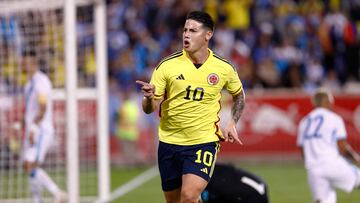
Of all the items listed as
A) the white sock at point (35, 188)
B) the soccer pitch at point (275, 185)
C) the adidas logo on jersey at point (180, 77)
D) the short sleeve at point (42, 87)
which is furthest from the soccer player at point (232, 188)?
the soccer pitch at point (275, 185)

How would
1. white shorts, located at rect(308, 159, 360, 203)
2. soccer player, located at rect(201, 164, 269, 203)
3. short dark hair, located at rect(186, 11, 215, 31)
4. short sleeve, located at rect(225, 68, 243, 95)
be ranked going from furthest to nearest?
white shorts, located at rect(308, 159, 360, 203), soccer player, located at rect(201, 164, 269, 203), short sleeve, located at rect(225, 68, 243, 95), short dark hair, located at rect(186, 11, 215, 31)

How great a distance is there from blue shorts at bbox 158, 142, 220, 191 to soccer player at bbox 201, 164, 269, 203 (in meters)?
0.71

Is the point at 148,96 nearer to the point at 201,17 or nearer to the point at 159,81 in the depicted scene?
the point at 159,81

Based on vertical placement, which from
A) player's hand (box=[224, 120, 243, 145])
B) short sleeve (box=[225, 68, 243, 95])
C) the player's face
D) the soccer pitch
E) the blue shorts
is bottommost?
the soccer pitch

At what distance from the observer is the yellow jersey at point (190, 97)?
9.63 meters

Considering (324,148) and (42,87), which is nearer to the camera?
(324,148)

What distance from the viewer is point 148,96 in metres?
8.97

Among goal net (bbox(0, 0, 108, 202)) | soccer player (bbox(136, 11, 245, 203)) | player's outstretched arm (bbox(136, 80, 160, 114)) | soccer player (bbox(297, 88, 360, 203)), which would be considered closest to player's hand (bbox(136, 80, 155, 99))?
player's outstretched arm (bbox(136, 80, 160, 114))

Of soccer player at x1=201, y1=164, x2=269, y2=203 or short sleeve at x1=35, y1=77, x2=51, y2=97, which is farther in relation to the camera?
short sleeve at x1=35, y1=77, x2=51, y2=97

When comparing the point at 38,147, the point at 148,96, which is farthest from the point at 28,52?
the point at 148,96

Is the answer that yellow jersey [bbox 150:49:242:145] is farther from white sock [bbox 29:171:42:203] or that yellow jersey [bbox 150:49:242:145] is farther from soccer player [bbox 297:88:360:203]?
white sock [bbox 29:171:42:203]

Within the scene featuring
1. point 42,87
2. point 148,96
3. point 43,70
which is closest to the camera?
point 148,96

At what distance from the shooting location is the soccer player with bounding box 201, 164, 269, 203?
1044 centimetres

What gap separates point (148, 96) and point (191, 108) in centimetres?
89
